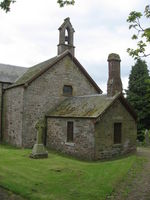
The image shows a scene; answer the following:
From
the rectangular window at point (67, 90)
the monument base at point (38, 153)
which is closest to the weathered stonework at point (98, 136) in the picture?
the monument base at point (38, 153)

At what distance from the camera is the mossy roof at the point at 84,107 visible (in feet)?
53.1

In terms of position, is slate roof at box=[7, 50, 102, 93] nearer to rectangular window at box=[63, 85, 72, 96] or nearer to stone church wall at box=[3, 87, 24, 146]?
stone church wall at box=[3, 87, 24, 146]

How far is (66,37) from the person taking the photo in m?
23.7

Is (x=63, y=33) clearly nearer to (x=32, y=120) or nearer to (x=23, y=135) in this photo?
(x=32, y=120)

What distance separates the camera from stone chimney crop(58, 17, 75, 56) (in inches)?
906

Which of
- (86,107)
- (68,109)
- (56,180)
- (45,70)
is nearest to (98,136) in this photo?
(86,107)

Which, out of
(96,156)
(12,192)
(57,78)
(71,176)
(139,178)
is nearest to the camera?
(12,192)

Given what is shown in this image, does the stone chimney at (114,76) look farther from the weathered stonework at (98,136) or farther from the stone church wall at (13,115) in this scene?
the stone church wall at (13,115)

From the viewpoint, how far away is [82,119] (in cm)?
1647

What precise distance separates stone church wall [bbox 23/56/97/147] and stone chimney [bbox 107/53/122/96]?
5.64m

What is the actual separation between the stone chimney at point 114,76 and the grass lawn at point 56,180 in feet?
19.1

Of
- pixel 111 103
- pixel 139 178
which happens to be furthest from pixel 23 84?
pixel 139 178

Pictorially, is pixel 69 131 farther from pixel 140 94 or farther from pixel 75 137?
pixel 140 94

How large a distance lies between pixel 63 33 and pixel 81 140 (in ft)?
37.4
